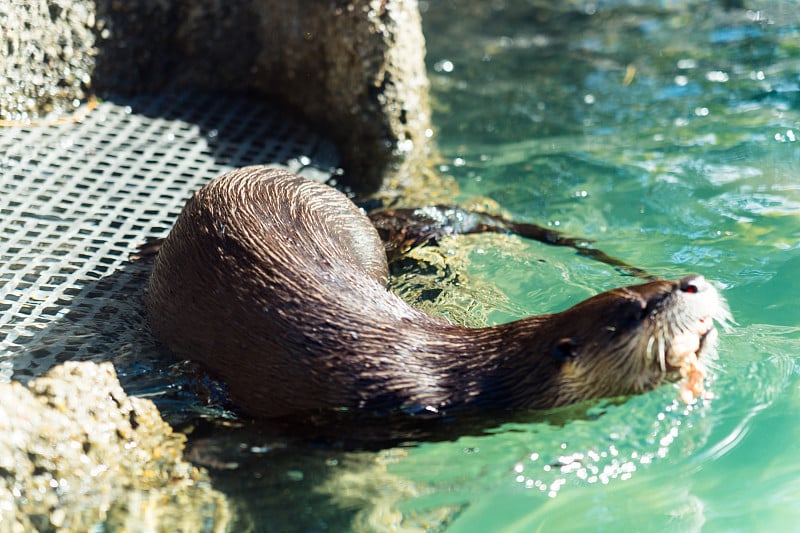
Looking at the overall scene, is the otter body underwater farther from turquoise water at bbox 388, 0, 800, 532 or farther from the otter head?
turquoise water at bbox 388, 0, 800, 532

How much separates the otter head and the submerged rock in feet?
4.46

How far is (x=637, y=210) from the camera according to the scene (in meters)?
4.99

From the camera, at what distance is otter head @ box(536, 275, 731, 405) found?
10.8ft

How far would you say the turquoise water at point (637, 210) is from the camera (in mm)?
3115

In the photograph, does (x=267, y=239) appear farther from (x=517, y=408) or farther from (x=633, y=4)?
(x=633, y=4)

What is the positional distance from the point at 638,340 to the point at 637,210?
185 cm

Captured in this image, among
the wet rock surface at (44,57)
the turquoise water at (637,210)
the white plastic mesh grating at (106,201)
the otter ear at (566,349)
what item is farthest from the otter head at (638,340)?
the wet rock surface at (44,57)

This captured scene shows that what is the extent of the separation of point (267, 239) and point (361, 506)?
1.16 m

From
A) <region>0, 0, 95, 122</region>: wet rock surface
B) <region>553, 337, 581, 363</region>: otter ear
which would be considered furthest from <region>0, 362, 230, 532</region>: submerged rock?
<region>0, 0, 95, 122</region>: wet rock surface

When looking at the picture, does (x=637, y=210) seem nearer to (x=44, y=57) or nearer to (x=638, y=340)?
(x=638, y=340)

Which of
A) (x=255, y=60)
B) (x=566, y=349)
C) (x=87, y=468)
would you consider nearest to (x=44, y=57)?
(x=255, y=60)

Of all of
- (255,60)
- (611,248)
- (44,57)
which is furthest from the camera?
(255,60)

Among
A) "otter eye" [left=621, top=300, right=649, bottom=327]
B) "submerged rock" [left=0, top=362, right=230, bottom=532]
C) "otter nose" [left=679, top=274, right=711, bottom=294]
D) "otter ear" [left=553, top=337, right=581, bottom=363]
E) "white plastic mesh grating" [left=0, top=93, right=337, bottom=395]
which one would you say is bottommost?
"submerged rock" [left=0, top=362, right=230, bottom=532]

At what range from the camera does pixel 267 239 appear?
3619 mm
